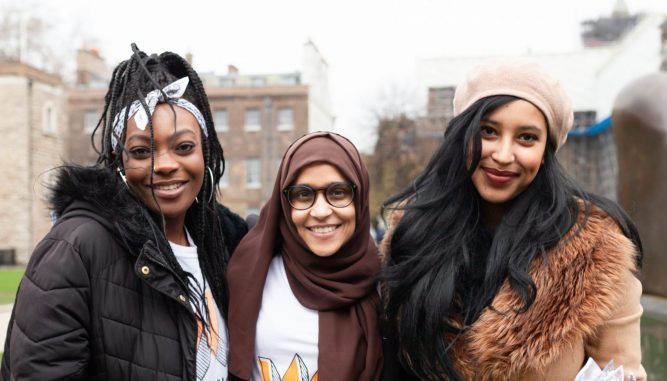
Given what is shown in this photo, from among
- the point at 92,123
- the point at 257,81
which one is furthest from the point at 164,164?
the point at 257,81

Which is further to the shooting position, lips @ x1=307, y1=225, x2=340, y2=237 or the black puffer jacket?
lips @ x1=307, y1=225, x2=340, y2=237

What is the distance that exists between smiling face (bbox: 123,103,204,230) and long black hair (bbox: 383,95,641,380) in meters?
0.90

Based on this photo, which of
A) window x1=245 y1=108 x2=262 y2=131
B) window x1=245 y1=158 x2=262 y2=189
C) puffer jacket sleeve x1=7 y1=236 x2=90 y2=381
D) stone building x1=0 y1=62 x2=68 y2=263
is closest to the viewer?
puffer jacket sleeve x1=7 y1=236 x2=90 y2=381

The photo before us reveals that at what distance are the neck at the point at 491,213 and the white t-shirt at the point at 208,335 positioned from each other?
1.20 metres

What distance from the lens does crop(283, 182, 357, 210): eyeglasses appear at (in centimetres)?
274

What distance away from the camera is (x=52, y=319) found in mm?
2002

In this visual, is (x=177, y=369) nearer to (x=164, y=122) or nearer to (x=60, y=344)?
(x=60, y=344)

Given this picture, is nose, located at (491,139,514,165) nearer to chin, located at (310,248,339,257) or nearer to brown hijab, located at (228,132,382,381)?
brown hijab, located at (228,132,382,381)

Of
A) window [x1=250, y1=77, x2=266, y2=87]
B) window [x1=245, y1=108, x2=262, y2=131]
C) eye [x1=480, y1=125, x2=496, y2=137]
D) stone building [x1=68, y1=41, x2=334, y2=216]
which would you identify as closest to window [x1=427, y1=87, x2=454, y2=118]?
stone building [x1=68, y1=41, x2=334, y2=216]

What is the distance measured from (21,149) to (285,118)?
13392 mm

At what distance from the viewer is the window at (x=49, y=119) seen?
86.3 feet

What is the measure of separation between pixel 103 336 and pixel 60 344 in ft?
0.49

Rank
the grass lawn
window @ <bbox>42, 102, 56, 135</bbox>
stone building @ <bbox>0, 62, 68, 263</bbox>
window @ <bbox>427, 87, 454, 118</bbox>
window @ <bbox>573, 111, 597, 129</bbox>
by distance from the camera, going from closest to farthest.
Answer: the grass lawn → stone building @ <bbox>0, 62, 68, 263</bbox> → window @ <bbox>42, 102, 56, 135</bbox> → window @ <bbox>427, 87, 454, 118</bbox> → window @ <bbox>573, 111, 597, 129</bbox>

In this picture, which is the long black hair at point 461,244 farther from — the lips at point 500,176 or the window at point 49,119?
the window at point 49,119
